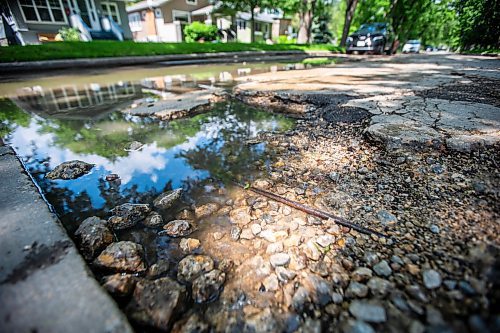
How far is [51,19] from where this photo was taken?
1309 cm

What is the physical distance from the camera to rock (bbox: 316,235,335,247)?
3.92 ft

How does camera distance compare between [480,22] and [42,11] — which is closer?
[480,22]

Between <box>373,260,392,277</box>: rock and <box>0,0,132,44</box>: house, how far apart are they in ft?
50.8

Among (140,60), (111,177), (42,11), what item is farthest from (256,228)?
(42,11)

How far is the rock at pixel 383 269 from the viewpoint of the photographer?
3.31 ft

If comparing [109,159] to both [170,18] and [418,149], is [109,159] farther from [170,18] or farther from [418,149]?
[170,18]

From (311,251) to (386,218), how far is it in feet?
1.53

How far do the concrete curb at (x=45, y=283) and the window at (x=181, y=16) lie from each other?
79.3 ft

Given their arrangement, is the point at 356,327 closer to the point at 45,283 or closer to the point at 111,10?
the point at 45,283

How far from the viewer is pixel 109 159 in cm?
215

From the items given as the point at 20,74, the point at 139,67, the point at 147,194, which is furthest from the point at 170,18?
the point at 147,194

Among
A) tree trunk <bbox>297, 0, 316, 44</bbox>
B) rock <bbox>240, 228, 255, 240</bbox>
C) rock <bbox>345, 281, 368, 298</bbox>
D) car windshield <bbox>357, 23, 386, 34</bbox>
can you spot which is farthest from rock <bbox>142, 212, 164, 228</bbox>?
tree trunk <bbox>297, 0, 316, 44</bbox>

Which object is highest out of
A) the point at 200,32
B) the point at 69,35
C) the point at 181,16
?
the point at 181,16

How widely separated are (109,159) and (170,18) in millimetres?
23054
